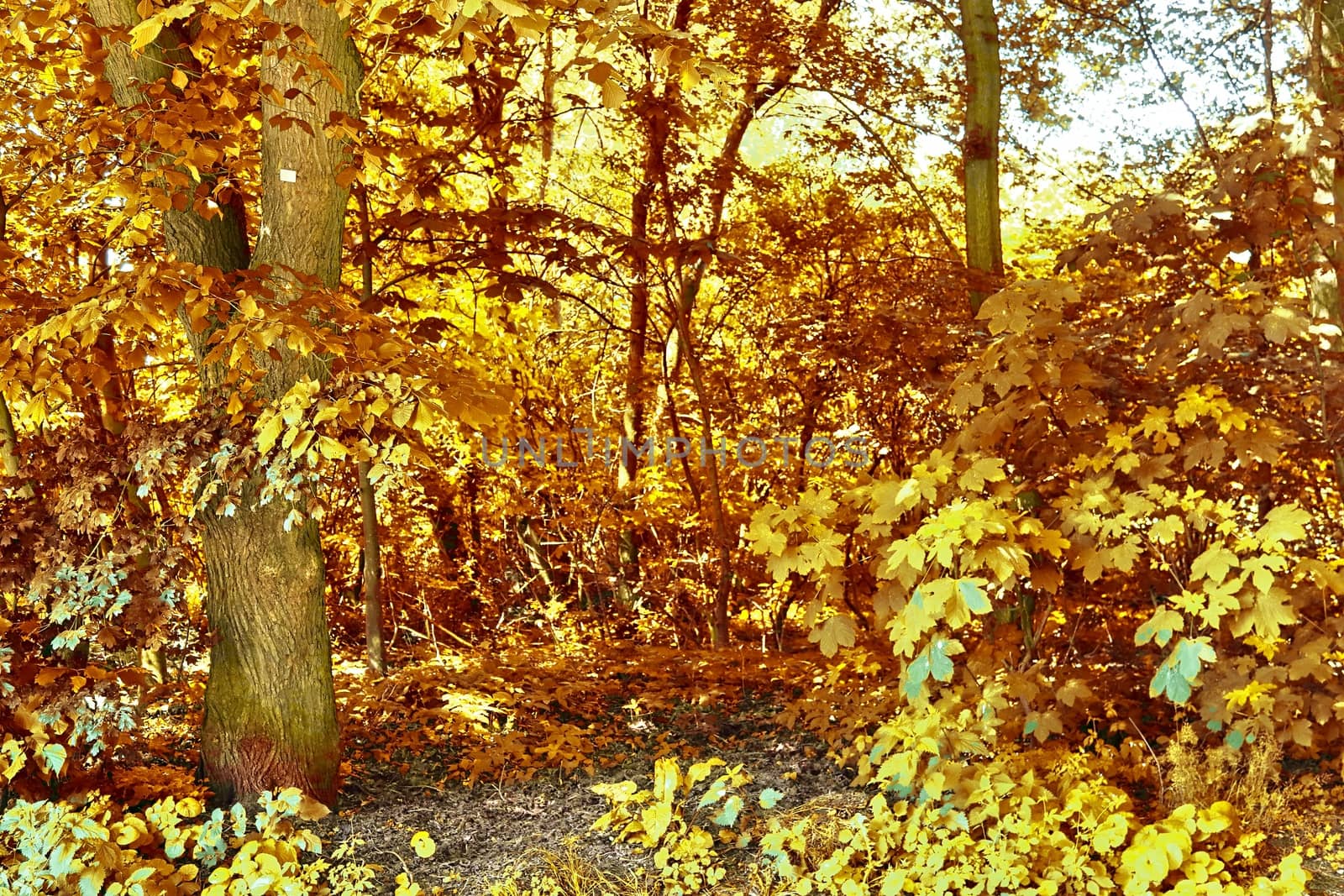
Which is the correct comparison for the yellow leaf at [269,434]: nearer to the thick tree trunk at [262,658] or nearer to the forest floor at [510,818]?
the thick tree trunk at [262,658]

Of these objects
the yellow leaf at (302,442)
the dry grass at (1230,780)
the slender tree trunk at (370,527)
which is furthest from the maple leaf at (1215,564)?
the slender tree trunk at (370,527)

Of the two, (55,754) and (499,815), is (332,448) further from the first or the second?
(499,815)

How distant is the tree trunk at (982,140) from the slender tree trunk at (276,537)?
104 inches

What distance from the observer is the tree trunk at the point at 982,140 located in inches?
186

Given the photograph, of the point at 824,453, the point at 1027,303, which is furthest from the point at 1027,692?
the point at 824,453

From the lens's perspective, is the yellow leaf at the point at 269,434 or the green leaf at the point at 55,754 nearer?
the yellow leaf at the point at 269,434

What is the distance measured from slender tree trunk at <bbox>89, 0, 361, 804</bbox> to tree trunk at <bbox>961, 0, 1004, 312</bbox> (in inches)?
104

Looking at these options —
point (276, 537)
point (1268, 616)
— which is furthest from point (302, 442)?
point (1268, 616)

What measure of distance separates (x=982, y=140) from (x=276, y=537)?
11.2 feet

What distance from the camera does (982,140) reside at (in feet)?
15.5

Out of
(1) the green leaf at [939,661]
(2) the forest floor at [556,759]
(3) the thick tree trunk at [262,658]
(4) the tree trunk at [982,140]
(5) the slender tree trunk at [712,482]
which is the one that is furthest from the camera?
(5) the slender tree trunk at [712,482]

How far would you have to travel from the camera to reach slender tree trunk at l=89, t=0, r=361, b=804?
361cm

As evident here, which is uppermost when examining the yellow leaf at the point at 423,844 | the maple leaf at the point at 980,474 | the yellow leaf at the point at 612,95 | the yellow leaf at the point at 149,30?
the yellow leaf at the point at 149,30

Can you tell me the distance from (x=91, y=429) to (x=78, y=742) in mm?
1068
